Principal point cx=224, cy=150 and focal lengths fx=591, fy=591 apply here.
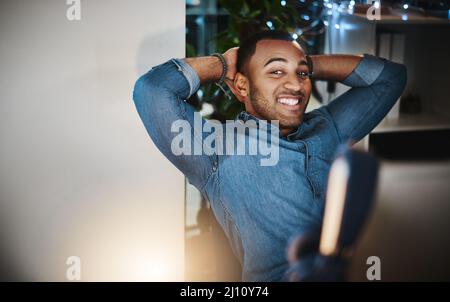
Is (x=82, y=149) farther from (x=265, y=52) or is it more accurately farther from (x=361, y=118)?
(x=361, y=118)

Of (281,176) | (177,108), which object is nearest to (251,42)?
(177,108)

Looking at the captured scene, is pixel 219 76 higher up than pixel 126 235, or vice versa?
pixel 219 76

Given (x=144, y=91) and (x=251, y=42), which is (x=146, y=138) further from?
(x=251, y=42)

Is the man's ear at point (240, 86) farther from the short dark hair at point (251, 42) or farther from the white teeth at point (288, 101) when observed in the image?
the white teeth at point (288, 101)

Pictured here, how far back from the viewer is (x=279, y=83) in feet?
7.80

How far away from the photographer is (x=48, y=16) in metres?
2.40

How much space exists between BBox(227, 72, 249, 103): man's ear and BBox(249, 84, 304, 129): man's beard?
25 mm

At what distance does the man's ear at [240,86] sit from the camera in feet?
7.83

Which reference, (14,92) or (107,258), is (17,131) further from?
(107,258)

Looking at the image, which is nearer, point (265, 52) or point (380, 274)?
point (265, 52)

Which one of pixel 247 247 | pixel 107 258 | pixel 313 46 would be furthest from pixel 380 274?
pixel 107 258

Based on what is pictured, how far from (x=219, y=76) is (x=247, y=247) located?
71 cm
